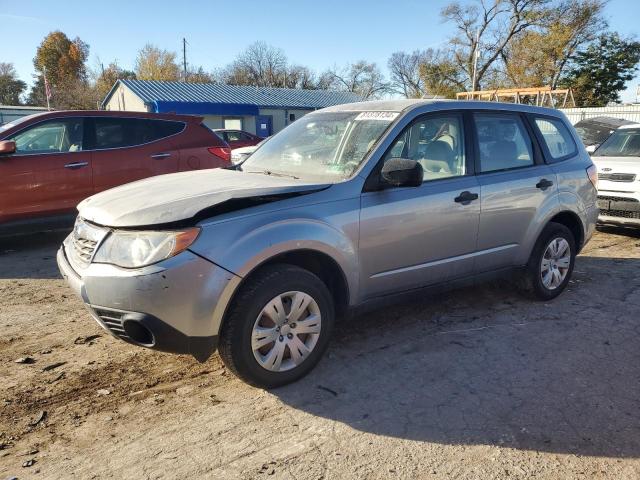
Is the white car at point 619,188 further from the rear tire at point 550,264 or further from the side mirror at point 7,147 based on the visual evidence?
the side mirror at point 7,147

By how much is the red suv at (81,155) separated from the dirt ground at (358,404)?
92.0 inches

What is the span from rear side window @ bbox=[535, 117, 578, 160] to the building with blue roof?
2935 centimetres

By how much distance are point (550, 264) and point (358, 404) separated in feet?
8.87

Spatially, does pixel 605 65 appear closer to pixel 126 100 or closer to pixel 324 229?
pixel 126 100

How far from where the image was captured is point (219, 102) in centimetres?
3506

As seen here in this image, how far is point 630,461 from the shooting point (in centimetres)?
265

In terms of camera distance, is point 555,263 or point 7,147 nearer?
point 555,263

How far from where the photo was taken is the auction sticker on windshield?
3.90m

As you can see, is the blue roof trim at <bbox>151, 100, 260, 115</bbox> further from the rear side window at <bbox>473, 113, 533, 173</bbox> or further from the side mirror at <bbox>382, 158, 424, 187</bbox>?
the side mirror at <bbox>382, 158, 424, 187</bbox>

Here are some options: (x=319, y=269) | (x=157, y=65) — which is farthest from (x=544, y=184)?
(x=157, y=65)

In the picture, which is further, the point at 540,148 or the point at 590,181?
the point at 590,181

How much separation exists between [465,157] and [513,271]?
1181mm

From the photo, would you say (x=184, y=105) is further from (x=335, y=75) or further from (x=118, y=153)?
(x=335, y=75)

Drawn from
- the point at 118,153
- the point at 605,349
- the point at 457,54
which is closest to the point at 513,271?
the point at 605,349
